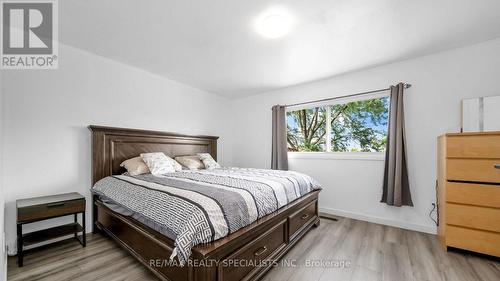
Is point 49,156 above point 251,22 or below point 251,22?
below

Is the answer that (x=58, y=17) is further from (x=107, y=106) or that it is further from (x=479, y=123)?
(x=479, y=123)

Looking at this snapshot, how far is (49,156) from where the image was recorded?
2256mm

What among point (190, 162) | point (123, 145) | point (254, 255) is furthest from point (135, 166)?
point (254, 255)

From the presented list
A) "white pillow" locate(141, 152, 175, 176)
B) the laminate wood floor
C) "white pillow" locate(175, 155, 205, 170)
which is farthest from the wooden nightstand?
"white pillow" locate(175, 155, 205, 170)

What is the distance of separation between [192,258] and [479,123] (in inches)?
121

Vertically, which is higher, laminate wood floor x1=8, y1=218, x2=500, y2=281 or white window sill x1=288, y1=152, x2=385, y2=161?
white window sill x1=288, y1=152, x2=385, y2=161

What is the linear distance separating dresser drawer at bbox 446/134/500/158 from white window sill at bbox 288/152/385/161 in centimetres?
88

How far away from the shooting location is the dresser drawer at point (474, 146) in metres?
1.90

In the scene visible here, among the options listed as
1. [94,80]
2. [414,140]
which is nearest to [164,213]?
[94,80]

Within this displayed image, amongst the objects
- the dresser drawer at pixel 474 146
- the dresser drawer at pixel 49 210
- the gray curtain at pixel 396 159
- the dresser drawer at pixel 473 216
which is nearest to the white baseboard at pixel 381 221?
the gray curtain at pixel 396 159

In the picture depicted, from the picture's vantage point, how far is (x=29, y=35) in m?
2.16

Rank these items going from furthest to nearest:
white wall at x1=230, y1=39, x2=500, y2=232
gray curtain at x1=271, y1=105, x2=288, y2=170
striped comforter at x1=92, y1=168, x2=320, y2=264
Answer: gray curtain at x1=271, y1=105, x2=288, y2=170 → white wall at x1=230, y1=39, x2=500, y2=232 → striped comforter at x1=92, y1=168, x2=320, y2=264

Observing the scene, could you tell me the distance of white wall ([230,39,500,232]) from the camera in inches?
93.0

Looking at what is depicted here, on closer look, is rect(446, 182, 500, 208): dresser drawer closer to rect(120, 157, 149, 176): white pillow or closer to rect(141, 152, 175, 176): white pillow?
rect(141, 152, 175, 176): white pillow
